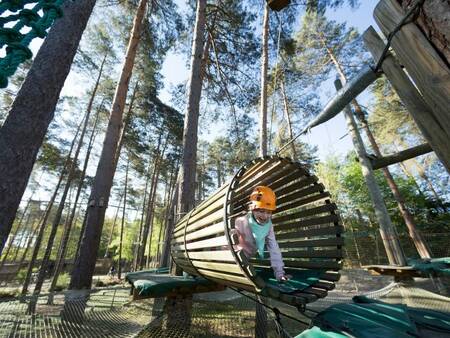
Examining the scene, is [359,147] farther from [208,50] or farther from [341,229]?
[208,50]

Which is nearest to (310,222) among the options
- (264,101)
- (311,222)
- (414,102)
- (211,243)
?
(311,222)

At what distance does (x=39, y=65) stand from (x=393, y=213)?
643 inches

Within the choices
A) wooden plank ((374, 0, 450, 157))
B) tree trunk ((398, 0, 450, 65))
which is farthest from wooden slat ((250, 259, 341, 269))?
tree trunk ((398, 0, 450, 65))

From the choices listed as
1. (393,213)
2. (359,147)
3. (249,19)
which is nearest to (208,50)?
(249,19)

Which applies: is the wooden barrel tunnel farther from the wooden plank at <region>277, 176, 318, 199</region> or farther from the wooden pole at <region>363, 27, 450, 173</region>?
the wooden pole at <region>363, 27, 450, 173</region>

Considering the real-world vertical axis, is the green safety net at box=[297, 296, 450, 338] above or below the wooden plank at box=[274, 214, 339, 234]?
below

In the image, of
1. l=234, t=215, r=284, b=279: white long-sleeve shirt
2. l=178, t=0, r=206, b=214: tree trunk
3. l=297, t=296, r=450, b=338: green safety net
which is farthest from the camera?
l=178, t=0, r=206, b=214: tree trunk

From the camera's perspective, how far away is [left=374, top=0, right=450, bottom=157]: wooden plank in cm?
73

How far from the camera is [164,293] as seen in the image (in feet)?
8.97

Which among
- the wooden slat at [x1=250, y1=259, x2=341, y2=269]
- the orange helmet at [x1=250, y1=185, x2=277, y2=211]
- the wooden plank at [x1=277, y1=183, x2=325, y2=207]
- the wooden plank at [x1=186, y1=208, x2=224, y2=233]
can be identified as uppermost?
the wooden plank at [x1=277, y1=183, x2=325, y2=207]

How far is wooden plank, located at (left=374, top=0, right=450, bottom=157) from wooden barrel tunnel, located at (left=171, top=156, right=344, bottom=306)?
1.10 metres

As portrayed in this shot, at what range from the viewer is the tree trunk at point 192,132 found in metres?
3.85

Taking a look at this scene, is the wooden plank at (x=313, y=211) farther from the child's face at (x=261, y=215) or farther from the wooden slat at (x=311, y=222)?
the child's face at (x=261, y=215)

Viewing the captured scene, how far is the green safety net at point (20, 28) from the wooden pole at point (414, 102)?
4.78 ft
